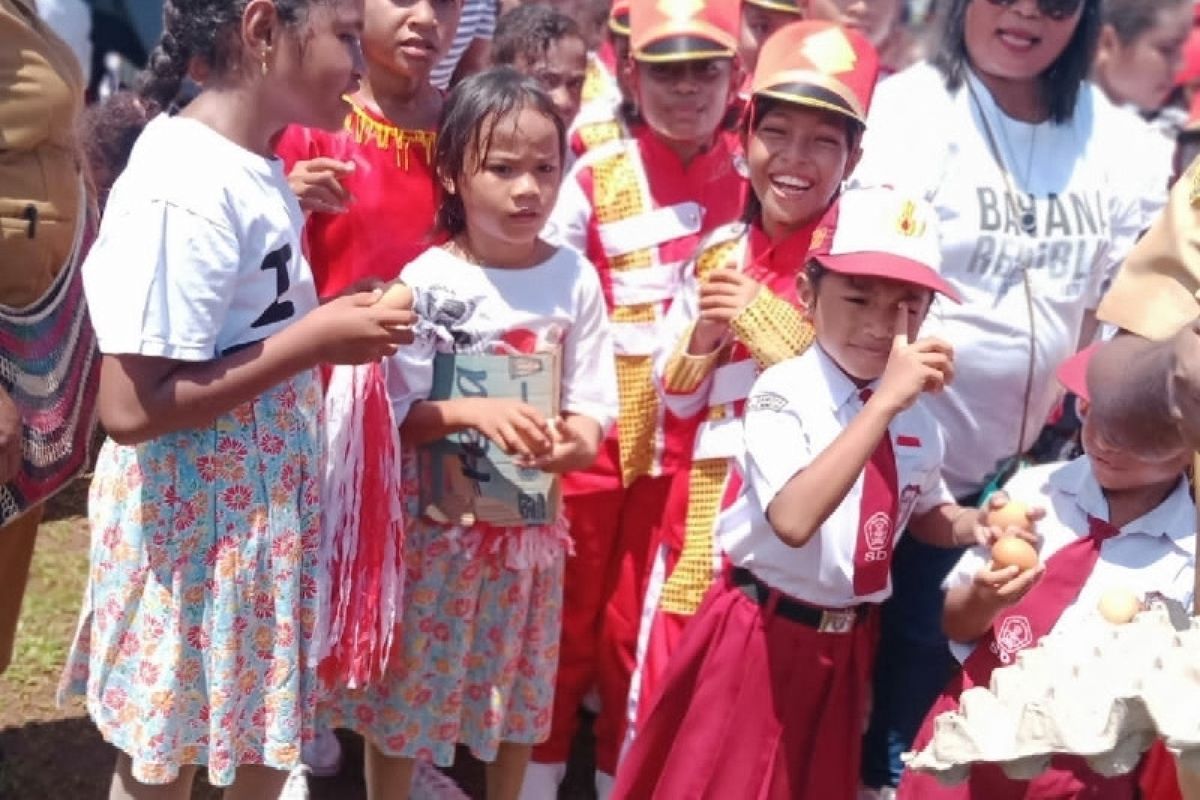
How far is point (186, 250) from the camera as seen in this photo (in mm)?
2498

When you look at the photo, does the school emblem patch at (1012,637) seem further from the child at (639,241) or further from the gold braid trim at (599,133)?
the gold braid trim at (599,133)

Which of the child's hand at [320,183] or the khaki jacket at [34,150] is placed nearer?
the khaki jacket at [34,150]

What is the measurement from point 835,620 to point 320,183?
1242mm

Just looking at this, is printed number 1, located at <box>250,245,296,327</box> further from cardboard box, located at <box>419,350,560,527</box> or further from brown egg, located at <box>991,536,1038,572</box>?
brown egg, located at <box>991,536,1038,572</box>

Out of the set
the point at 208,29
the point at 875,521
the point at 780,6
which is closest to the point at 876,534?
the point at 875,521

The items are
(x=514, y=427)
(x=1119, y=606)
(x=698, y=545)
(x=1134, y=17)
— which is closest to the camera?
(x=1119, y=606)

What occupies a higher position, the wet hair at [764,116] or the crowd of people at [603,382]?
the wet hair at [764,116]

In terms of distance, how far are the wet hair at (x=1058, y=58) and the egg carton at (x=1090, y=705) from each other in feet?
6.49

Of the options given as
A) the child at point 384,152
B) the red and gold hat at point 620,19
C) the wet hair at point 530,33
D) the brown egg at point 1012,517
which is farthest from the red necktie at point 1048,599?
the wet hair at point 530,33

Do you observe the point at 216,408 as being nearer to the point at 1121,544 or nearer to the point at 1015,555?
the point at 1015,555

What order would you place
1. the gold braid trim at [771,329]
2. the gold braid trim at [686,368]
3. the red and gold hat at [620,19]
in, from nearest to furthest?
1. the gold braid trim at [771,329]
2. the gold braid trim at [686,368]
3. the red and gold hat at [620,19]

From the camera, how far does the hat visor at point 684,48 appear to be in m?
3.84

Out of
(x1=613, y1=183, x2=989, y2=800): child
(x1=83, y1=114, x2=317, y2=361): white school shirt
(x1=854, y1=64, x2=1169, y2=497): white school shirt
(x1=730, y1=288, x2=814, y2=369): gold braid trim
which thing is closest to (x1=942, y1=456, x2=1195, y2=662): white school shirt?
(x1=613, y1=183, x2=989, y2=800): child

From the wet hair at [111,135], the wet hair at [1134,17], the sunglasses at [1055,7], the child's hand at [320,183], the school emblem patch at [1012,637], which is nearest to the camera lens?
the school emblem patch at [1012,637]
